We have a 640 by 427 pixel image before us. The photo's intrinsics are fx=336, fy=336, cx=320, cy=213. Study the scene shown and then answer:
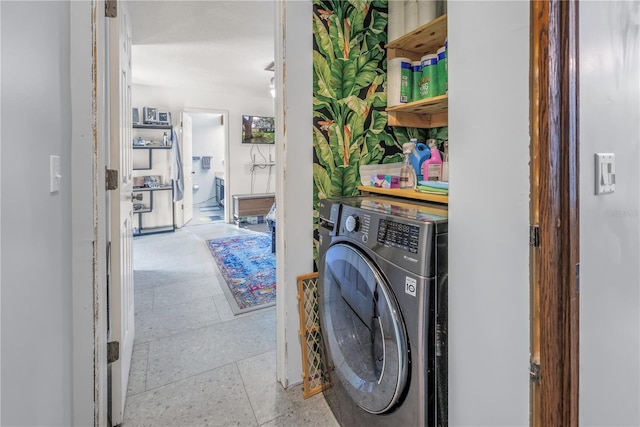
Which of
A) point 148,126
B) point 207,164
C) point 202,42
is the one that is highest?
point 202,42

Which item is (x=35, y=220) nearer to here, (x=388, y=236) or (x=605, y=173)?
(x=388, y=236)

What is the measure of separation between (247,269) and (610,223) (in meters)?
3.14

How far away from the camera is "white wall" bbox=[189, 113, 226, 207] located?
8.11 meters

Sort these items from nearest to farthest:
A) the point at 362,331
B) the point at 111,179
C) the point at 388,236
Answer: the point at 388,236 < the point at 362,331 < the point at 111,179

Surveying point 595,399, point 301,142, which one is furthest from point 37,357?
point 595,399

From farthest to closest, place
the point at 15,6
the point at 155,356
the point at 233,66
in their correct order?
the point at 233,66 → the point at 155,356 → the point at 15,6

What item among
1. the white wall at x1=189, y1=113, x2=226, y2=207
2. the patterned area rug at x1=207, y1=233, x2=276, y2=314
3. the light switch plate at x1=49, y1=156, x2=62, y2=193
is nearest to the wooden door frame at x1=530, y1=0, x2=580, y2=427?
the light switch plate at x1=49, y1=156, x2=62, y2=193

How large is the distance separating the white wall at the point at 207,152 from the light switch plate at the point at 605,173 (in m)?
7.82

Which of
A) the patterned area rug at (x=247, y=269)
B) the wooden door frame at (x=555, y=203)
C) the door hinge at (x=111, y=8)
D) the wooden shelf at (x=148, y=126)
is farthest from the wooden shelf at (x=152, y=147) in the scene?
the wooden door frame at (x=555, y=203)

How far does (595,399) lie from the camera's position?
0.82 meters

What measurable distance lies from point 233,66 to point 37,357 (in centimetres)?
417

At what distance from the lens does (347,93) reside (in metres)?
1.73

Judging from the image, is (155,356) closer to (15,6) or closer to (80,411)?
(80,411)

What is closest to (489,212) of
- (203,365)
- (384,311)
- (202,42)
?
(384,311)
